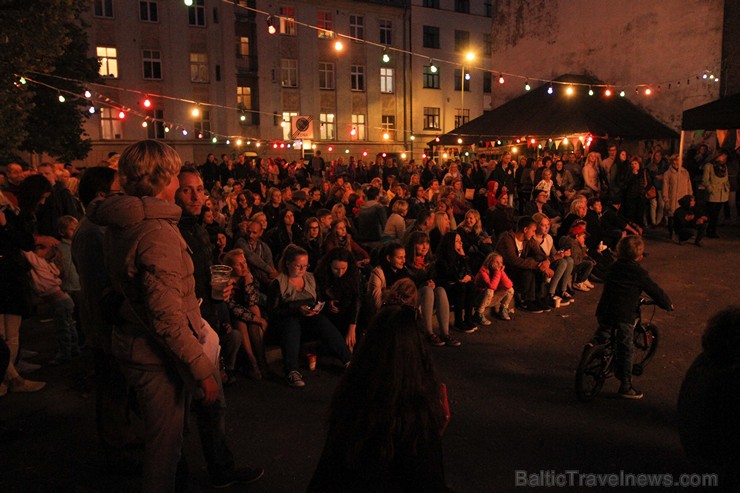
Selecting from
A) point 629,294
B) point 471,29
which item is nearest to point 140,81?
point 471,29

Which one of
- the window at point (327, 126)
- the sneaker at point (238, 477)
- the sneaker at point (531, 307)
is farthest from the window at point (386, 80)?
the sneaker at point (238, 477)

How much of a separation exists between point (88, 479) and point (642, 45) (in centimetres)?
2376

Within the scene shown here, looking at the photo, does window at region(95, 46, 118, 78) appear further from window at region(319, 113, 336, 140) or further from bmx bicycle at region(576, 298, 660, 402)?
bmx bicycle at region(576, 298, 660, 402)

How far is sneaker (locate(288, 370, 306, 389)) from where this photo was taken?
5660mm

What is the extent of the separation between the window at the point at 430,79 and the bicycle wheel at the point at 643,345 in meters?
37.7

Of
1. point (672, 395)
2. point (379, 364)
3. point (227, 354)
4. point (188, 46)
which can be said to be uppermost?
point (188, 46)

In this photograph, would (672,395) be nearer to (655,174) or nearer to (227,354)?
(227,354)

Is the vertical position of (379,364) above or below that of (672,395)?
above

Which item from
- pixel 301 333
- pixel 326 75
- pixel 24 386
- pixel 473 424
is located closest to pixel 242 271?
pixel 301 333

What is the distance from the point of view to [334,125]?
39.0m

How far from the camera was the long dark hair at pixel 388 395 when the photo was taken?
78.5 inches

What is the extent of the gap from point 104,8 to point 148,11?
2.37 metres

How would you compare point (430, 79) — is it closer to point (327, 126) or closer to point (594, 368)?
point (327, 126)

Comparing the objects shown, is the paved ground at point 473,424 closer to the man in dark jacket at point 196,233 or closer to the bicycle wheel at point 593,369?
the bicycle wheel at point 593,369
